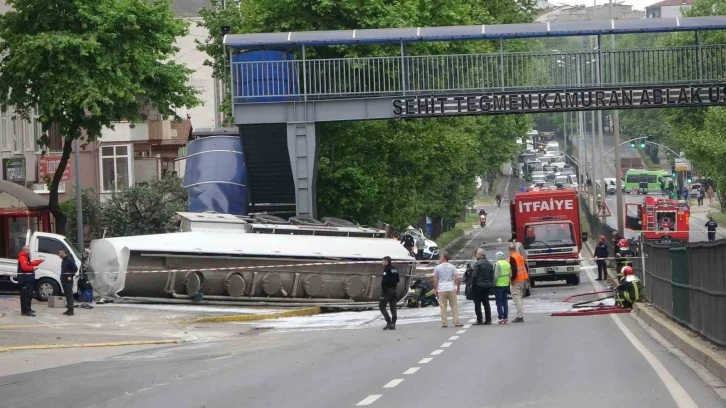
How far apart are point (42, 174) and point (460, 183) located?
37.4m

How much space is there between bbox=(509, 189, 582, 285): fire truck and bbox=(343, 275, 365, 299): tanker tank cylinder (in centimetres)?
1136

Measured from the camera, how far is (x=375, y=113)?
131 feet

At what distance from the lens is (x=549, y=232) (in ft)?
157

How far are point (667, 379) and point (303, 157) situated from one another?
2549cm

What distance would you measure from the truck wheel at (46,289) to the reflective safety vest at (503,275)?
14.4 m

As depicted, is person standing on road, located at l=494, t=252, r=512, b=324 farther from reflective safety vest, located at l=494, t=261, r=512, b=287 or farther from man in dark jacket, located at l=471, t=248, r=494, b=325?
man in dark jacket, located at l=471, t=248, r=494, b=325

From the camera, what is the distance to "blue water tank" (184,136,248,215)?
43562mm

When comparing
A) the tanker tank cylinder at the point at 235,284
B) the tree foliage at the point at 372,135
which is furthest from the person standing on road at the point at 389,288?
the tree foliage at the point at 372,135

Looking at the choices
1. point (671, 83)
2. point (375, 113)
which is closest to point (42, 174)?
point (375, 113)

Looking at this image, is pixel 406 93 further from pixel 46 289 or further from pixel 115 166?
pixel 115 166

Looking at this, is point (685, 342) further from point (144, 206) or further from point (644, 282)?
point (144, 206)

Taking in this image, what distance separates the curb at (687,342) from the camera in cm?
1622

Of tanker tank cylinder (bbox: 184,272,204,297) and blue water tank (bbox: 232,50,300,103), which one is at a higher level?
blue water tank (bbox: 232,50,300,103)

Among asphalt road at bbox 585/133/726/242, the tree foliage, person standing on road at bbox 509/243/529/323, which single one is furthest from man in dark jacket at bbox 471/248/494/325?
asphalt road at bbox 585/133/726/242
